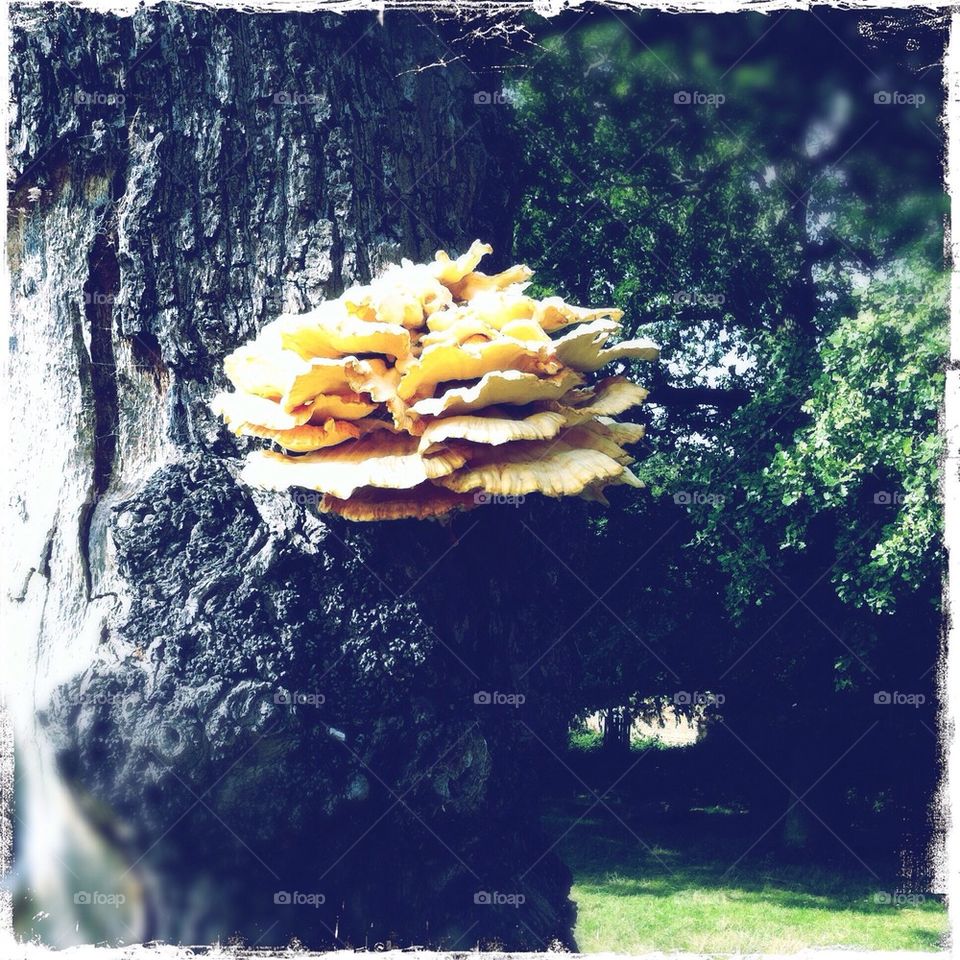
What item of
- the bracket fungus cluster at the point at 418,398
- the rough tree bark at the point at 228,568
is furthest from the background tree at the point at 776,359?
the bracket fungus cluster at the point at 418,398

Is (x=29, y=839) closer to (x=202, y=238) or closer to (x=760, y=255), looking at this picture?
(x=202, y=238)

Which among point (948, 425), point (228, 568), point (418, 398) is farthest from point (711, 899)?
point (418, 398)

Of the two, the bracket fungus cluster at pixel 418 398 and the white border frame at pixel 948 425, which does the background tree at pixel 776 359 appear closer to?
the white border frame at pixel 948 425

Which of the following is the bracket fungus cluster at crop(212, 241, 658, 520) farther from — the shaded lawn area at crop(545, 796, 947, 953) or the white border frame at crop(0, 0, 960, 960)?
the shaded lawn area at crop(545, 796, 947, 953)

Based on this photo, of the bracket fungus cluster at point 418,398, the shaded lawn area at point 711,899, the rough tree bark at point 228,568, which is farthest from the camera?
the shaded lawn area at point 711,899

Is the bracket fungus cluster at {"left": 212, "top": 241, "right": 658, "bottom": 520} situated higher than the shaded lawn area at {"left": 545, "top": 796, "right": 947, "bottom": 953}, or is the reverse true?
the bracket fungus cluster at {"left": 212, "top": 241, "right": 658, "bottom": 520}

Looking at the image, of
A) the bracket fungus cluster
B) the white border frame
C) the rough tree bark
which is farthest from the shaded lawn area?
the bracket fungus cluster

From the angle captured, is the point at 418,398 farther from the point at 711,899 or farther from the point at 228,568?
the point at 711,899
